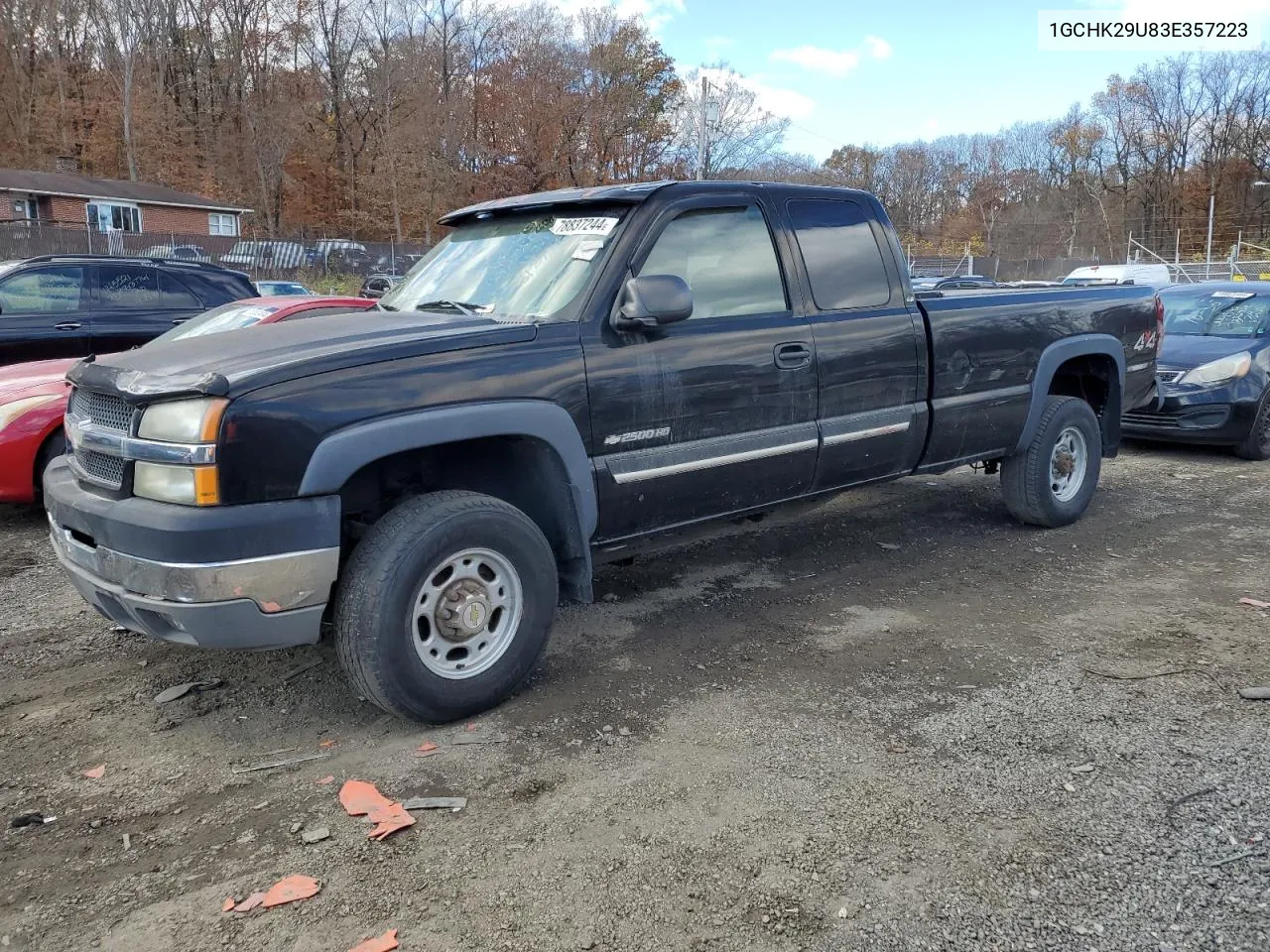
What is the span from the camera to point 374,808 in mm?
3059

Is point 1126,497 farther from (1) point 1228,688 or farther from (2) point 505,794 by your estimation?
(2) point 505,794

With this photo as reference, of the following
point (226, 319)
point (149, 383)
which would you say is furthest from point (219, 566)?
point (226, 319)

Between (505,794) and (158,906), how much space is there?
1017mm

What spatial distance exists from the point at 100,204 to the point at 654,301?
4286cm

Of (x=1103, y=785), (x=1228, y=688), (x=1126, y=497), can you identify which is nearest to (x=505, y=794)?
(x=1103, y=785)

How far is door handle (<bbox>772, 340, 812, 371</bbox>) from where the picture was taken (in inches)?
173

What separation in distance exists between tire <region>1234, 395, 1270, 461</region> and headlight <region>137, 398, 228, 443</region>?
8762mm

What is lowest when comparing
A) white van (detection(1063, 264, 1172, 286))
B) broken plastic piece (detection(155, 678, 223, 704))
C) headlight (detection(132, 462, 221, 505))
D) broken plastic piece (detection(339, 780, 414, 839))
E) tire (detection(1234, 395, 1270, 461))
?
broken plastic piece (detection(339, 780, 414, 839))

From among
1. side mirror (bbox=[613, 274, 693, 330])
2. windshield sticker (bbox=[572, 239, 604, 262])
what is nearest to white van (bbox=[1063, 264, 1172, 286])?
windshield sticker (bbox=[572, 239, 604, 262])

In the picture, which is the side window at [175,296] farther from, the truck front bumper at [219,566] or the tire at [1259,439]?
the tire at [1259,439]

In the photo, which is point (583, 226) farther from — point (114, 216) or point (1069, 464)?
point (114, 216)

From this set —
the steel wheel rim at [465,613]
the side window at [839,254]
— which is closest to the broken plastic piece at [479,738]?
the steel wheel rim at [465,613]

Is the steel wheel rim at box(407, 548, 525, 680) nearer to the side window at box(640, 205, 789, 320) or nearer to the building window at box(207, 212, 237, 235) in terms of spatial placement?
the side window at box(640, 205, 789, 320)

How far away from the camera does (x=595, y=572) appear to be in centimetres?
546
